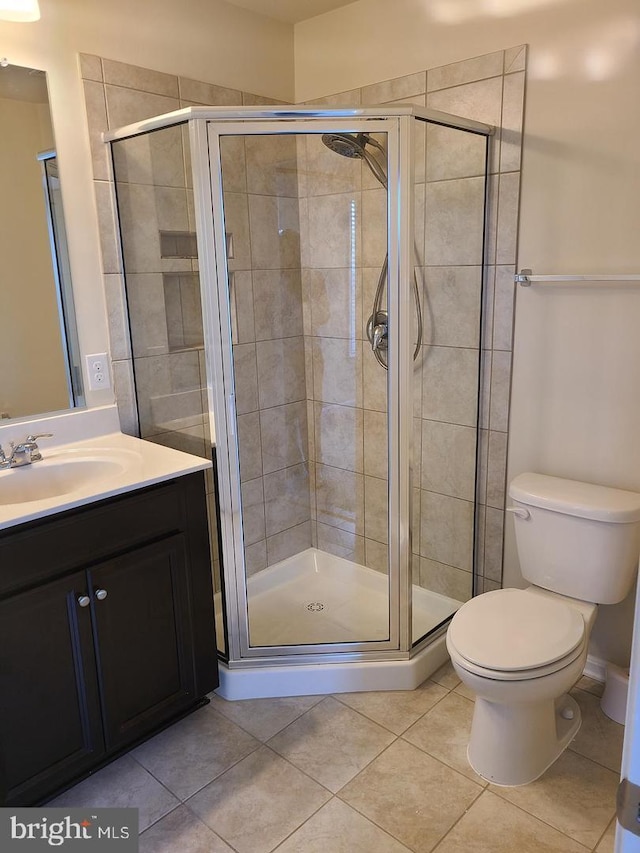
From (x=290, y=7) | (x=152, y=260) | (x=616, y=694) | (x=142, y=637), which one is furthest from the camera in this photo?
(x=290, y=7)

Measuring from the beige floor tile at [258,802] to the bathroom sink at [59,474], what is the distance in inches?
39.1

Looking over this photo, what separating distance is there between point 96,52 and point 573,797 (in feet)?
9.12

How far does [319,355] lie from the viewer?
104 inches

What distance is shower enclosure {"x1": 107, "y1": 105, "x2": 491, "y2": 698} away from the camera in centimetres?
210

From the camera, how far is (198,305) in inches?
84.1

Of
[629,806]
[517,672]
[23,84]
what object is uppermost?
[23,84]

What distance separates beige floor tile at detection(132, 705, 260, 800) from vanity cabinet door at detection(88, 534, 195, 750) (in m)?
0.11

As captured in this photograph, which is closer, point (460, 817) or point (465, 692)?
point (460, 817)

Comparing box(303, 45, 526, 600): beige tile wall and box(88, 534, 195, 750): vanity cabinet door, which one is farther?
box(303, 45, 526, 600): beige tile wall

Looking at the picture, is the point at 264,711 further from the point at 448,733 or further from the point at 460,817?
the point at 460,817

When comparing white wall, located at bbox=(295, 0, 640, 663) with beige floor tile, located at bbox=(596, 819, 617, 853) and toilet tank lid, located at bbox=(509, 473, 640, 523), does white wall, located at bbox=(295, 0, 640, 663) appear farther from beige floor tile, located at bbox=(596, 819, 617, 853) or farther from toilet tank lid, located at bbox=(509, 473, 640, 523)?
beige floor tile, located at bbox=(596, 819, 617, 853)

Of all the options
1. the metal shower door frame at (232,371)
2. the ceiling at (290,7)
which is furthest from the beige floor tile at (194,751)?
the ceiling at (290,7)

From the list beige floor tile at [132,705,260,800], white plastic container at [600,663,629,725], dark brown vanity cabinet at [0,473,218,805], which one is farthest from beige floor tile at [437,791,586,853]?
dark brown vanity cabinet at [0,473,218,805]

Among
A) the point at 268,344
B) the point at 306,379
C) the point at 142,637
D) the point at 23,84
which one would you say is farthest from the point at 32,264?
the point at 142,637
